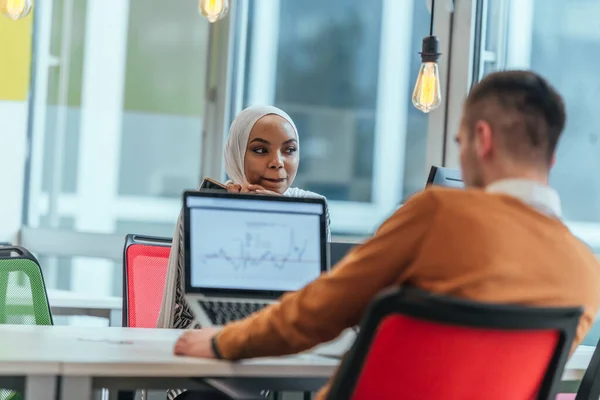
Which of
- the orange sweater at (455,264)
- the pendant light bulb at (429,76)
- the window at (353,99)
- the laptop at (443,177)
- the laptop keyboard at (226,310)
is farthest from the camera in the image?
the window at (353,99)

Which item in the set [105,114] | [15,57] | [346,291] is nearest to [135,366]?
[346,291]

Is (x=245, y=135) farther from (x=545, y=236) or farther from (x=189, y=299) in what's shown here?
(x=545, y=236)

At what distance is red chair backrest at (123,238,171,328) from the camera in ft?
10.2

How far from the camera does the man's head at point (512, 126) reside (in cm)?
162

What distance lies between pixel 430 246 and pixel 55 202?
4.58 metres

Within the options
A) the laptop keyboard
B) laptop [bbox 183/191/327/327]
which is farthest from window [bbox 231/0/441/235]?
the laptop keyboard

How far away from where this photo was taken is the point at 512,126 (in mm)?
1619

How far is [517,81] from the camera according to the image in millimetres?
1640

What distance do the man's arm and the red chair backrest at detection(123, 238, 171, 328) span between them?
4.66 ft

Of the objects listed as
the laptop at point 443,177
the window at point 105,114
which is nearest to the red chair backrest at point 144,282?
the laptop at point 443,177

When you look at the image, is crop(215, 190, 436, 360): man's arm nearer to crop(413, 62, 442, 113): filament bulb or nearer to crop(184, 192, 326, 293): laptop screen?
crop(184, 192, 326, 293): laptop screen

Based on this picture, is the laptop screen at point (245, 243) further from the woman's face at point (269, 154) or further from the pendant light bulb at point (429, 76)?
the pendant light bulb at point (429, 76)

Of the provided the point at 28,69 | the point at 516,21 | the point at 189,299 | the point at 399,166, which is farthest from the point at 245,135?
the point at 399,166

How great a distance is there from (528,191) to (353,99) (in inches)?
606
